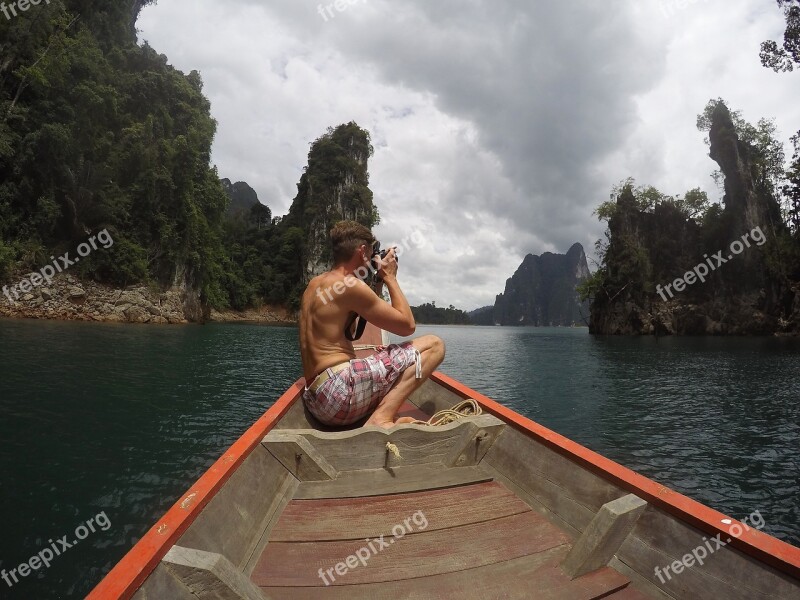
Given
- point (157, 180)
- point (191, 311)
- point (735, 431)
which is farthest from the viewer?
point (191, 311)

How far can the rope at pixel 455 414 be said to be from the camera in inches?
131

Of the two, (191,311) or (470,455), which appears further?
(191,311)

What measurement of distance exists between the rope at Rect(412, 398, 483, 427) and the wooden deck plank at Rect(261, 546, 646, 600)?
1.29 metres

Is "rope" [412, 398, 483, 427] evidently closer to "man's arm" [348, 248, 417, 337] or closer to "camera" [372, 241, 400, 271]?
"man's arm" [348, 248, 417, 337]

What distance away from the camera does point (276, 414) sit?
3.19 meters

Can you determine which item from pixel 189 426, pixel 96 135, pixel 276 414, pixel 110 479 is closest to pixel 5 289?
pixel 96 135

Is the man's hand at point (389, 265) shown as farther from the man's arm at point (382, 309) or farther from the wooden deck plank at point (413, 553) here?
the wooden deck plank at point (413, 553)

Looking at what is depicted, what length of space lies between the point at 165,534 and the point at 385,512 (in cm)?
120

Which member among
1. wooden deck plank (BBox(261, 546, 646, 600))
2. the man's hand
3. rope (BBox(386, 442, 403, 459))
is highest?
the man's hand

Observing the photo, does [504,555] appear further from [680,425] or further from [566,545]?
[680,425]

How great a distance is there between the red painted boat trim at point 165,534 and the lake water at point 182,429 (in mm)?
2314

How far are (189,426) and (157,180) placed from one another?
36.3 m

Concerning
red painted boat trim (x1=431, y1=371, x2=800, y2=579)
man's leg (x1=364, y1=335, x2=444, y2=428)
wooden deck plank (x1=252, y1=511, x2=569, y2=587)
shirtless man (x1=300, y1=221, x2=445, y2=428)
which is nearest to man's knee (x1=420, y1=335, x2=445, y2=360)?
man's leg (x1=364, y1=335, x2=444, y2=428)

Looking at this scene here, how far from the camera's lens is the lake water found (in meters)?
4.19
